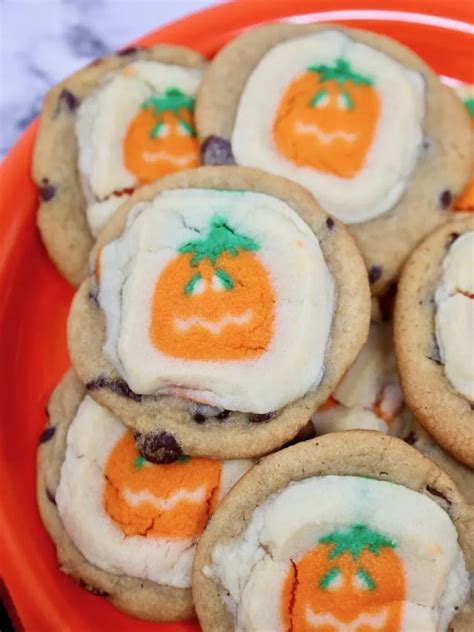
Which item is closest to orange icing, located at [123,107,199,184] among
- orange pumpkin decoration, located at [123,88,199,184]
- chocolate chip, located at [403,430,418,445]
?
orange pumpkin decoration, located at [123,88,199,184]

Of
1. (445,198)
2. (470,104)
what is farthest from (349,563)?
(470,104)

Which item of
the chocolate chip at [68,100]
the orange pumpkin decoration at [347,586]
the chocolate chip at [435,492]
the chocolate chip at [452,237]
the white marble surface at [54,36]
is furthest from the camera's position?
the white marble surface at [54,36]

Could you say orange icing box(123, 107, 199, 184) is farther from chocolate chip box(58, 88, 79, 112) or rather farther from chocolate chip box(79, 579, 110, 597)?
chocolate chip box(79, 579, 110, 597)

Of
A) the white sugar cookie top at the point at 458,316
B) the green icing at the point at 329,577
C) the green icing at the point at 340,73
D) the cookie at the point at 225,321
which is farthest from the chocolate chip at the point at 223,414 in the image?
the green icing at the point at 340,73

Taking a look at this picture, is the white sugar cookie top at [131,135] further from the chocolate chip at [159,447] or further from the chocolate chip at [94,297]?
the chocolate chip at [159,447]

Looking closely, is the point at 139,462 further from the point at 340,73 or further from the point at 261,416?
the point at 340,73

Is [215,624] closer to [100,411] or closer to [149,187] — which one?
Answer: [100,411]
